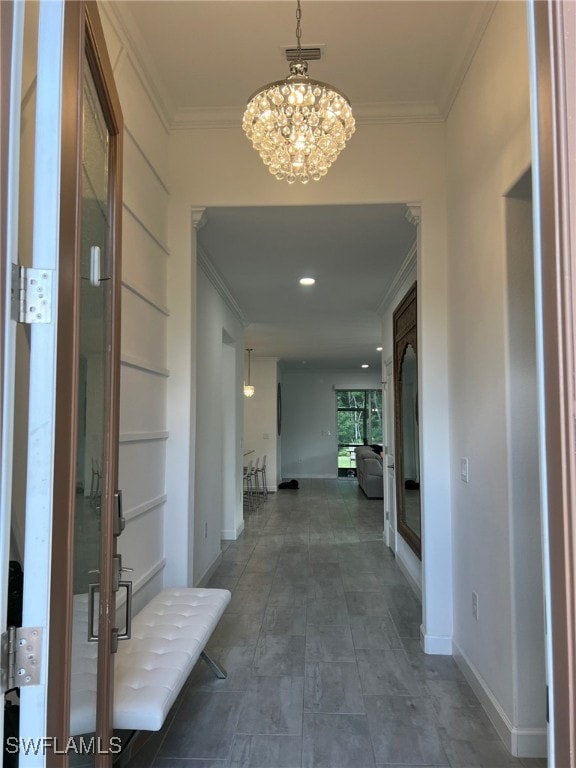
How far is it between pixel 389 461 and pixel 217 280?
280 centimetres

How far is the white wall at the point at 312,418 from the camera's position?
12.6 m

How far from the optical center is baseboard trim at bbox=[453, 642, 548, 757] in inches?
72.2

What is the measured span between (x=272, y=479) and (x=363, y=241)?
7213mm

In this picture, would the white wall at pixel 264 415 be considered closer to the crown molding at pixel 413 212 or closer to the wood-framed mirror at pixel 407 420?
the wood-framed mirror at pixel 407 420

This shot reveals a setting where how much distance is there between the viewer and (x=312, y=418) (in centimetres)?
1265

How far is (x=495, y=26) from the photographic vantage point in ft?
6.61

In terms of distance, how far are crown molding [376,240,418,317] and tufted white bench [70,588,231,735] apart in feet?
8.61

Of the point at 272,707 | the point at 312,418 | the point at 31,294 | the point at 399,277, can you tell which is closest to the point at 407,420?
the point at 399,277

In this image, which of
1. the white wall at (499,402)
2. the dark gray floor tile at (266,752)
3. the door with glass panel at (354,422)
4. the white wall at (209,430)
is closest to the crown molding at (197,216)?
the white wall at (209,430)

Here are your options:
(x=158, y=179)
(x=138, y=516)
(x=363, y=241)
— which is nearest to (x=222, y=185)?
(x=158, y=179)

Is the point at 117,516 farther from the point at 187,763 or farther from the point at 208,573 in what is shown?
the point at 208,573

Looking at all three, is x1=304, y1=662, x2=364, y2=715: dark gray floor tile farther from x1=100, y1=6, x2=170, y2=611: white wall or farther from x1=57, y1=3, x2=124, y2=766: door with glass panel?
x1=57, y1=3, x2=124, y2=766: door with glass panel

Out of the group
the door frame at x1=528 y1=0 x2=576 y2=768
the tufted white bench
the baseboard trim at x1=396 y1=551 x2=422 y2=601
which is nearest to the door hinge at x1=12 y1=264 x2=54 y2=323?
the tufted white bench

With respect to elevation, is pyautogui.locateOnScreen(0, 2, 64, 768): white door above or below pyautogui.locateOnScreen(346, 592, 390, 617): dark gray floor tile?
above
